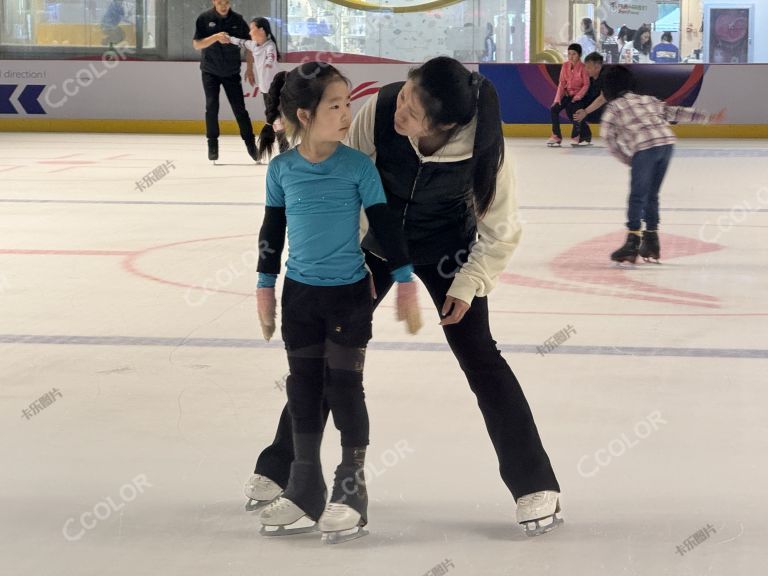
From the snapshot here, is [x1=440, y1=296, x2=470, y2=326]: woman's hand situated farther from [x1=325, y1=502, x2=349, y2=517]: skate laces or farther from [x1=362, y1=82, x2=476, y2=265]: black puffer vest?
[x1=325, y1=502, x2=349, y2=517]: skate laces

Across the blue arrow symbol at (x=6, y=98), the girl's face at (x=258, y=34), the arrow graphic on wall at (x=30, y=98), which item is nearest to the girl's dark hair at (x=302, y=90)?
the girl's face at (x=258, y=34)

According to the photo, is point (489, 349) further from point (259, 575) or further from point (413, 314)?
point (259, 575)

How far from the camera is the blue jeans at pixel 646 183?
20.6 ft

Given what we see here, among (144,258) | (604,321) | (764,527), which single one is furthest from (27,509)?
(144,258)

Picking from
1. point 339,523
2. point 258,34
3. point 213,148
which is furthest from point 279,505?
point 258,34

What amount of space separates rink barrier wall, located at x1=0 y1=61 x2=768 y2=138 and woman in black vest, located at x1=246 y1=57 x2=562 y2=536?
1371 centimetres

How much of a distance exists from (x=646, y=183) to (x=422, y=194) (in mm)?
3849

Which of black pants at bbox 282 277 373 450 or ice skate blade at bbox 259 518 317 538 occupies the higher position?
black pants at bbox 282 277 373 450

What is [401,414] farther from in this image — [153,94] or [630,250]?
[153,94]

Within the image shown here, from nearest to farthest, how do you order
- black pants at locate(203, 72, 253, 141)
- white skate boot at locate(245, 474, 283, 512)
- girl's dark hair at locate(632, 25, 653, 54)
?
white skate boot at locate(245, 474, 283, 512)
black pants at locate(203, 72, 253, 141)
girl's dark hair at locate(632, 25, 653, 54)

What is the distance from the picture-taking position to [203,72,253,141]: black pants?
38.3 feet

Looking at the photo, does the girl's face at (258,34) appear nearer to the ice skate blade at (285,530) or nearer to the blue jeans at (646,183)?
the blue jeans at (646,183)

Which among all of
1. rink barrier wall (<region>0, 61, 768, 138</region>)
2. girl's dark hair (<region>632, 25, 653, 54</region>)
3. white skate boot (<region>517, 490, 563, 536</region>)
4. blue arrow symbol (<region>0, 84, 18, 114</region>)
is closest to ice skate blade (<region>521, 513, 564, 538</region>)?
white skate boot (<region>517, 490, 563, 536</region>)

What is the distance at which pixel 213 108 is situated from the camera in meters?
11.7
